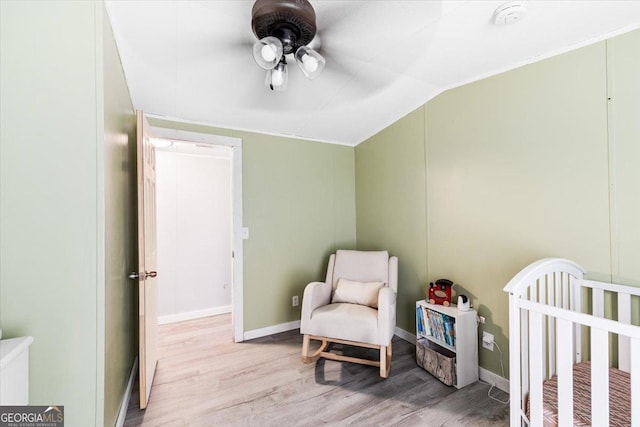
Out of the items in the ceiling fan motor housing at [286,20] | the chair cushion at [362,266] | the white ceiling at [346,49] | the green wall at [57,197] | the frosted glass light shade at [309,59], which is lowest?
the chair cushion at [362,266]

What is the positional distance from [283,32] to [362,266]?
212 centimetres

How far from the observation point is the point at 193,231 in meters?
3.55

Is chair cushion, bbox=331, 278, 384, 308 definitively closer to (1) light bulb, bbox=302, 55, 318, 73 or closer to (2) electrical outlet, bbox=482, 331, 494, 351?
(2) electrical outlet, bbox=482, 331, 494, 351

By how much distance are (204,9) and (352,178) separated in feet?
8.01

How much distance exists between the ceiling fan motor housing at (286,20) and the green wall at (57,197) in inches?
29.0

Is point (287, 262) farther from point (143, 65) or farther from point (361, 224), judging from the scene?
point (143, 65)

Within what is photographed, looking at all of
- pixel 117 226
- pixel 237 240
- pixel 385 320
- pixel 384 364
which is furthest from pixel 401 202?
pixel 117 226

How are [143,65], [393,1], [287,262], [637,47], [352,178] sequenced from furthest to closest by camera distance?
1. [352,178]
2. [287,262]
3. [143,65]
4. [637,47]
5. [393,1]

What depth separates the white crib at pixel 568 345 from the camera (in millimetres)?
962

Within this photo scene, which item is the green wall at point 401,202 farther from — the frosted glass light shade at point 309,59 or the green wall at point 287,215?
the frosted glass light shade at point 309,59

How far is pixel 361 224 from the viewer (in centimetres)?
340

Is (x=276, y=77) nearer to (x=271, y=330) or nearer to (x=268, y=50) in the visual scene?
(x=268, y=50)

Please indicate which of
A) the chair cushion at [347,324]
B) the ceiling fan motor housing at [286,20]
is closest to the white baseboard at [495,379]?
the chair cushion at [347,324]

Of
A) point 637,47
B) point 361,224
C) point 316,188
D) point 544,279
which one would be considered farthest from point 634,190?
point 316,188
